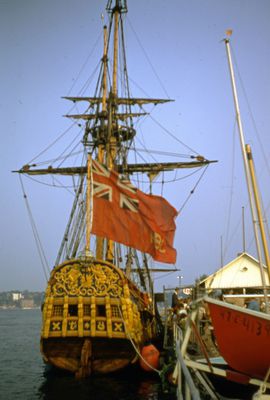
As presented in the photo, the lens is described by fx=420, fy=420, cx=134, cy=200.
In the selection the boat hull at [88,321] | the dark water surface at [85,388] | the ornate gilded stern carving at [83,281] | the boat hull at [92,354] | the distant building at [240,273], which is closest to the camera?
the dark water surface at [85,388]

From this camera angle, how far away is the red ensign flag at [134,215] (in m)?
13.0

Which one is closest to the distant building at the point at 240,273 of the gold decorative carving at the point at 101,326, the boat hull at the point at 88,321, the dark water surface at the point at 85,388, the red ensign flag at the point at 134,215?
the dark water surface at the point at 85,388

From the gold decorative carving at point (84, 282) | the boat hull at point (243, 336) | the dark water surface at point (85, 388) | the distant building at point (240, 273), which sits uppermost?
the distant building at point (240, 273)

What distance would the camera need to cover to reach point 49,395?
13.9m

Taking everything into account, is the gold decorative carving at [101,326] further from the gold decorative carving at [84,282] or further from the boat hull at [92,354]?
the gold decorative carving at [84,282]

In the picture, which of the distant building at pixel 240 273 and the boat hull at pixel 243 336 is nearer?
the boat hull at pixel 243 336

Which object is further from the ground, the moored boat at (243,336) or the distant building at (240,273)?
the distant building at (240,273)

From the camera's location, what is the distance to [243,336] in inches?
303

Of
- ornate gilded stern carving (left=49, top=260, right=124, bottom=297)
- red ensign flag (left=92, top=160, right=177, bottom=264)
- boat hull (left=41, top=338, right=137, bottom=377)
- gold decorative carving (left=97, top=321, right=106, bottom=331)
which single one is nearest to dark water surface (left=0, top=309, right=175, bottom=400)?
boat hull (left=41, top=338, right=137, bottom=377)

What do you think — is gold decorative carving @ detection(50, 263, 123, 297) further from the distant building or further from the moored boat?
the distant building

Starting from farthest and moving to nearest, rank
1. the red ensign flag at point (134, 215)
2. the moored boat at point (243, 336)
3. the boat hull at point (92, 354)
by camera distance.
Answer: the boat hull at point (92, 354)
the red ensign flag at point (134, 215)
the moored boat at point (243, 336)

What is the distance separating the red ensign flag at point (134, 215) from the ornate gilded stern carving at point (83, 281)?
2.49 metres

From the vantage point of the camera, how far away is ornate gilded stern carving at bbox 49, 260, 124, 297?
14.9 m

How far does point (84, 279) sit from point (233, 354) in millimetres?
7758
